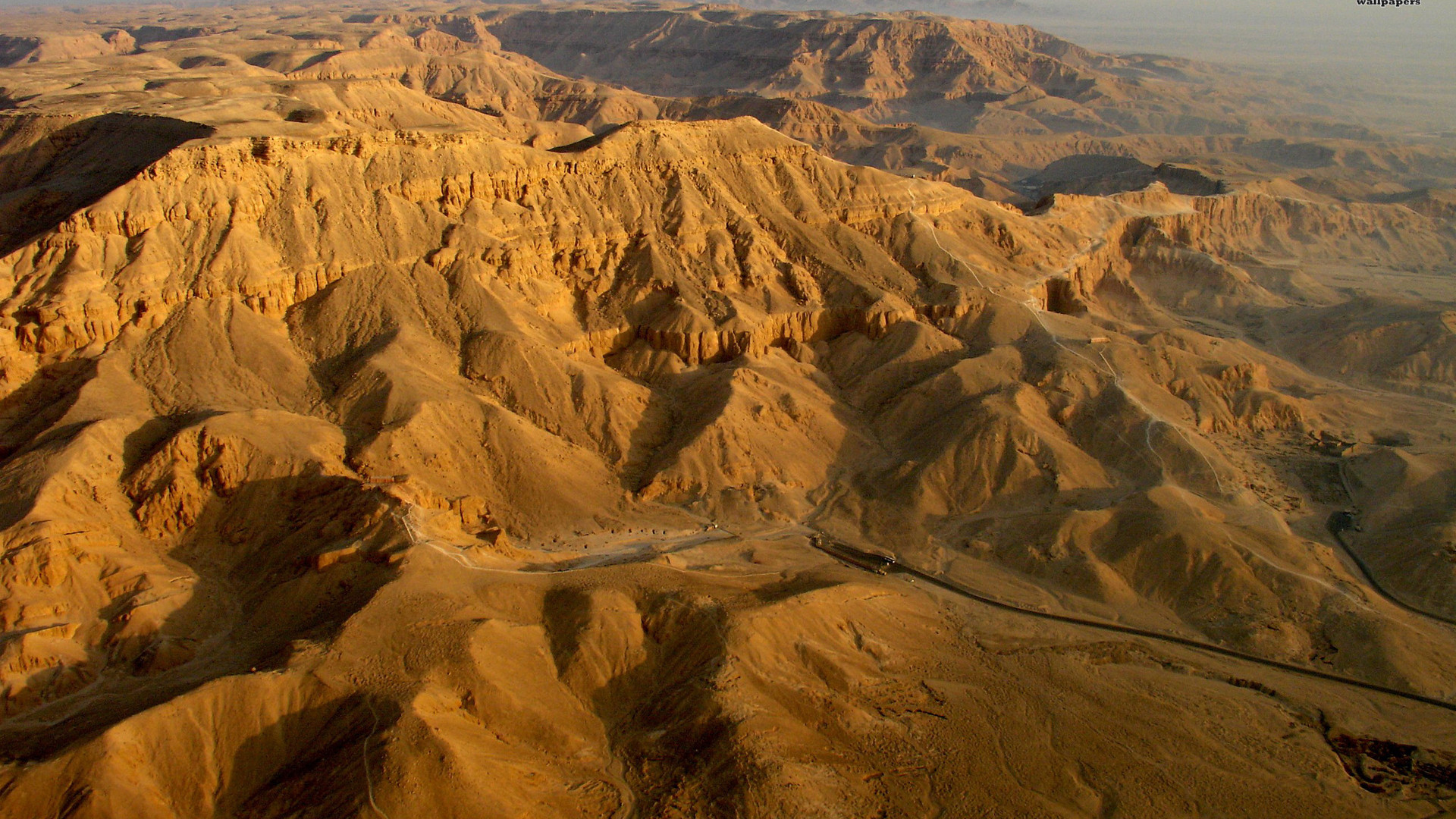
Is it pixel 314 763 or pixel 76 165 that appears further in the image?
pixel 76 165

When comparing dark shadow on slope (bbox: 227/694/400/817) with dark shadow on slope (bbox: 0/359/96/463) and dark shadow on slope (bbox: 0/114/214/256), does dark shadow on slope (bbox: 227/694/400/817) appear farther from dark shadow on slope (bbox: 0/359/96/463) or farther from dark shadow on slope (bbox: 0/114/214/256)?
dark shadow on slope (bbox: 0/114/214/256)

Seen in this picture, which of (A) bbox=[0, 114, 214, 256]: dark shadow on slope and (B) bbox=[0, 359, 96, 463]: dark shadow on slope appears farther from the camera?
(A) bbox=[0, 114, 214, 256]: dark shadow on slope

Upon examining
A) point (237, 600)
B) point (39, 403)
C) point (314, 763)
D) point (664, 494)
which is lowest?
point (664, 494)

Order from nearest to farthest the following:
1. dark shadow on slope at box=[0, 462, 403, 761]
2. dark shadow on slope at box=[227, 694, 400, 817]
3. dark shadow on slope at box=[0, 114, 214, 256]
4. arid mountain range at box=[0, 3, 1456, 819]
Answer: dark shadow on slope at box=[227, 694, 400, 817], arid mountain range at box=[0, 3, 1456, 819], dark shadow on slope at box=[0, 462, 403, 761], dark shadow on slope at box=[0, 114, 214, 256]

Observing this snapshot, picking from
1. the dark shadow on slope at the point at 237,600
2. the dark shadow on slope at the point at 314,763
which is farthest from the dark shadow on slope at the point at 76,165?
the dark shadow on slope at the point at 314,763

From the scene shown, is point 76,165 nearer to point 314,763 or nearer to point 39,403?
point 39,403

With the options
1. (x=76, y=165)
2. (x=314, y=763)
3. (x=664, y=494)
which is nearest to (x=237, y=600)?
(x=314, y=763)

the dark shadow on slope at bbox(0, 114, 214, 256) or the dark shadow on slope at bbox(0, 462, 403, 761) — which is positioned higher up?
the dark shadow on slope at bbox(0, 114, 214, 256)

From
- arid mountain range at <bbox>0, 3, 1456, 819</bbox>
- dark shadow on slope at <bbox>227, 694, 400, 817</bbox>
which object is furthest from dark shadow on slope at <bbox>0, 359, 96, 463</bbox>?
dark shadow on slope at <bbox>227, 694, 400, 817</bbox>
